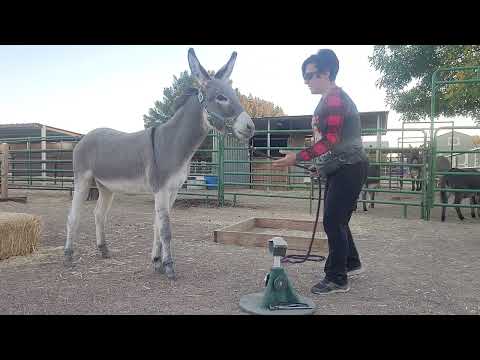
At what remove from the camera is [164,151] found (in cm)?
367

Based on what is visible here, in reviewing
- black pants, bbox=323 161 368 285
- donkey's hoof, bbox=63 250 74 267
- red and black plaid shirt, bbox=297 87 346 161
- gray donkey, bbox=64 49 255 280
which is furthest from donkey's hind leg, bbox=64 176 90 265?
black pants, bbox=323 161 368 285

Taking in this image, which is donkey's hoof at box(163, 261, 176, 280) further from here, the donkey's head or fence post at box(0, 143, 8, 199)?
fence post at box(0, 143, 8, 199)

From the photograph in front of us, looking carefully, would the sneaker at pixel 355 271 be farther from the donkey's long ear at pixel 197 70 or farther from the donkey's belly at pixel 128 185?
the donkey's long ear at pixel 197 70

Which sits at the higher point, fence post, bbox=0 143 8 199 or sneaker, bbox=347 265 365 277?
fence post, bbox=0 143 8 199

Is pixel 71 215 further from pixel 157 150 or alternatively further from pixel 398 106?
pixel 398 106

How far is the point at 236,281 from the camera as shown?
3.63 m

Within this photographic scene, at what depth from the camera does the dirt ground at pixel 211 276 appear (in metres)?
2.95

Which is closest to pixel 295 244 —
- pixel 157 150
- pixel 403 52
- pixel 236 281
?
pixel 236 281

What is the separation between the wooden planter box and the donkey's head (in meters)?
2.06

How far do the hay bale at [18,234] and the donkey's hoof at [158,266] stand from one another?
1.85 m

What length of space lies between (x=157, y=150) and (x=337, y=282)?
6.93ft

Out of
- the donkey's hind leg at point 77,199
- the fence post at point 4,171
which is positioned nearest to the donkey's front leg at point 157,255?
the donkey's hind leg at point 77,199

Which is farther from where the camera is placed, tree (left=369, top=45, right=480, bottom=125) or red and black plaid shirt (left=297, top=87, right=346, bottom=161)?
tree (left=369, top=45, right=480, bottom=125)

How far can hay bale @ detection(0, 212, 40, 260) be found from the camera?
169 inches
